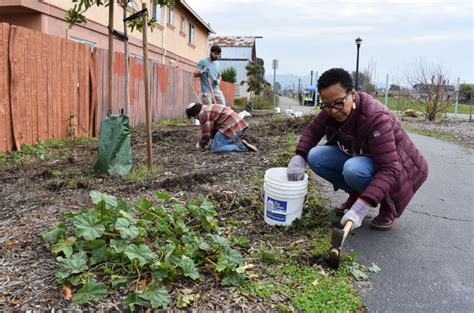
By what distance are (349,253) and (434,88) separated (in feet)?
55.1

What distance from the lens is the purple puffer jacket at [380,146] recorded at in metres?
2.82

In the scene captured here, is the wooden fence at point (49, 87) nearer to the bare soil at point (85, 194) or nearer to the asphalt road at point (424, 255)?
the bare soil at point (85, 194)

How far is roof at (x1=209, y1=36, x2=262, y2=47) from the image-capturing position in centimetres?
4138

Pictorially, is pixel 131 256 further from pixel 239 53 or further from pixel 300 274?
pixel 239 53

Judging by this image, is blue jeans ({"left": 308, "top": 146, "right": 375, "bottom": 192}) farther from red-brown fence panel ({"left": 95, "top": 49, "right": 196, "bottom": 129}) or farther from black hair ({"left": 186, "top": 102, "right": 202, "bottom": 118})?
red-brown fence panel ({"left": 95, "top": 49, "right": 196, "bottom": 129})

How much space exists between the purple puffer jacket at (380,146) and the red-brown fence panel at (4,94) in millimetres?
4540

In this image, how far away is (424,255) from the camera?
2953 mm

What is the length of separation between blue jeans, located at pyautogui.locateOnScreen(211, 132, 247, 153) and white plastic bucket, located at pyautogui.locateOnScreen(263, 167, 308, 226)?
318 cm

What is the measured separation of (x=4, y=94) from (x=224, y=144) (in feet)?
10.7

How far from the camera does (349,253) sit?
2824mm

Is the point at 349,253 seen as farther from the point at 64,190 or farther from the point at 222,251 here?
the point at 64,190

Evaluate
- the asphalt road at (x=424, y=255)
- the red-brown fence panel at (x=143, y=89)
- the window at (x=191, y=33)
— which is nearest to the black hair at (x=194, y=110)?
the asphalt road at (x=424, y=255)

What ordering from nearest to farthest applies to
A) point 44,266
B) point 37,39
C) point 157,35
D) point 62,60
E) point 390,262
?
point 44,266 → point 390,262 → point 37,39 → point 62,60 → point 157,35

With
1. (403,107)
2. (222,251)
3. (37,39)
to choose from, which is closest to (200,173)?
(222,251)
